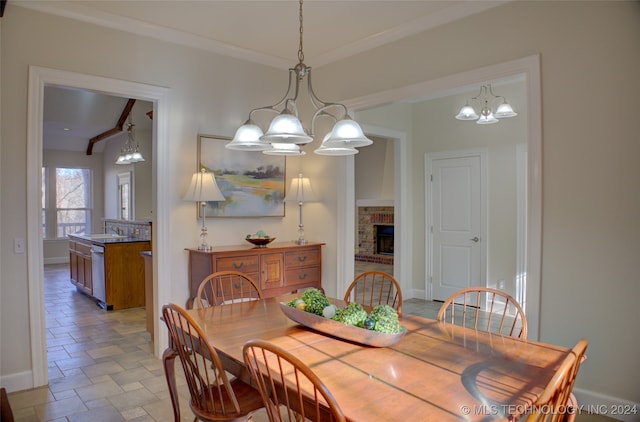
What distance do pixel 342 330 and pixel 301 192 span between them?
8.35 ft

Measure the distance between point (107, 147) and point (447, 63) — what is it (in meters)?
9.24

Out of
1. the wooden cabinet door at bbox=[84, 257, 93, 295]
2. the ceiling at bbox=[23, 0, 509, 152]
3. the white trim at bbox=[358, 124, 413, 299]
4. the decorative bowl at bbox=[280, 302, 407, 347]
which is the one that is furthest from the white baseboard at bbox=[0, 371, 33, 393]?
the white trim at bbox=[358, 124, 413, 299]

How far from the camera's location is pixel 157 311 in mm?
3684

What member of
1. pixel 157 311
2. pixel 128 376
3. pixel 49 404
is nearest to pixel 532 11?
pixel 157 311

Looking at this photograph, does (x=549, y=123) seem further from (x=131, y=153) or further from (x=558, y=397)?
(x=131, y=153)

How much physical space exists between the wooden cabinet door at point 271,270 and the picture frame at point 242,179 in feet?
1.90

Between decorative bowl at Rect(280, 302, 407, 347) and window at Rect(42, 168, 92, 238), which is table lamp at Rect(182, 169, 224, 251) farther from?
window at Rect(42, 168, 92, 238)

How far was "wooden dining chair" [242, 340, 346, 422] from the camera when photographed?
124 centimetres

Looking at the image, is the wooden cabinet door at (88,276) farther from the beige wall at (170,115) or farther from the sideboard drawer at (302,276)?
the sideboard drawer at (302,276)

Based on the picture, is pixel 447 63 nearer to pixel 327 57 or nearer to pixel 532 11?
pixel 532 11

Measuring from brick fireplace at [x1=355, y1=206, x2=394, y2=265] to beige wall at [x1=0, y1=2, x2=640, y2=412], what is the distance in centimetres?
556

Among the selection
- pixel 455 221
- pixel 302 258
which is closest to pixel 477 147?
pixel 455 221

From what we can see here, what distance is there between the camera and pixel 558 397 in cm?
123

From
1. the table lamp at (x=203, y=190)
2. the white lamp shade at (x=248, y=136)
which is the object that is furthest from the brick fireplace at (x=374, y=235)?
the white lamp shade at (x=248, y=136)
